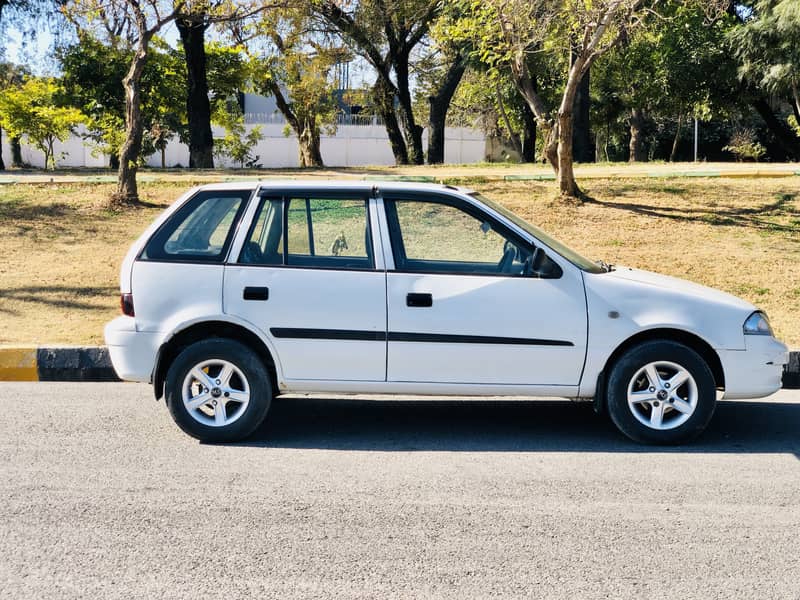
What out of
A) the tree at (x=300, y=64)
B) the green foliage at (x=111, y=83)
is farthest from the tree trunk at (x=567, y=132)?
the green foliage at (x=111, y=83)

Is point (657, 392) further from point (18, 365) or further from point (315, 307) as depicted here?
point (18, 365)

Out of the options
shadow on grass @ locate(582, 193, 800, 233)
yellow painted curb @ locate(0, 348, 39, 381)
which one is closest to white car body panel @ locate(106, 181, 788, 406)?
yellow painted curb @ locate(0, 348, 39, 381)

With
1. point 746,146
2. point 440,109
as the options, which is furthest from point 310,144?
point 746,146

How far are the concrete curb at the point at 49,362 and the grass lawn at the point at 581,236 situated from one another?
44 centimetres

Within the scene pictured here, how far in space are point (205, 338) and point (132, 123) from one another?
9119 mm

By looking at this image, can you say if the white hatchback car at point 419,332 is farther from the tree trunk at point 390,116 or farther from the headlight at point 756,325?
the tree trunk at point 390,116

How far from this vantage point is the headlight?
6094 mm

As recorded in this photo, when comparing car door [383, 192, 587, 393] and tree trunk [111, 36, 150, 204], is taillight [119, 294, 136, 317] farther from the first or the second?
tree trunk [111, 36, 150, 204]

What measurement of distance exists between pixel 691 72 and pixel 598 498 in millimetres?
23253

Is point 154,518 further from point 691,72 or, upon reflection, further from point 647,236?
point 691,72

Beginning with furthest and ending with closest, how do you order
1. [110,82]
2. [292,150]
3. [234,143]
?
[292,150] → [234,143] → [110,82]

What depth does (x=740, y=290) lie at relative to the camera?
429 inches

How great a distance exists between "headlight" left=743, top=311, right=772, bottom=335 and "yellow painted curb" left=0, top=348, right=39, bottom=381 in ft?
19.2

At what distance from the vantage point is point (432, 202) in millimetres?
6352
